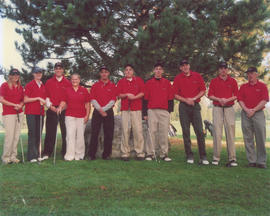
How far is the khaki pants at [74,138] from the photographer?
5.36 metres

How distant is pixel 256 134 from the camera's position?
16.8ft

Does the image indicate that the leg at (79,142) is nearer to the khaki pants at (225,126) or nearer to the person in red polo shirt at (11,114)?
the person in red polo shirt at (11,114)

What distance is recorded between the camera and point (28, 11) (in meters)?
7.57

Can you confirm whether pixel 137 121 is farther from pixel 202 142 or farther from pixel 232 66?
pixel 232 66

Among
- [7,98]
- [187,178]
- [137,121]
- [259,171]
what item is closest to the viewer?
[187,178]

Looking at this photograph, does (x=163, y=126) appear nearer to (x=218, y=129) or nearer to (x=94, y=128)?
(x=218, y=129)

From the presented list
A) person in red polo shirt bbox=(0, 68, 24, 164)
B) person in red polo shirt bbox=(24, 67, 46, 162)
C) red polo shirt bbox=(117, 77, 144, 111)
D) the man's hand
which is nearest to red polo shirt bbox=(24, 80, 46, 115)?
person in red polo shirt bbox=(24, 67, 46, 162)

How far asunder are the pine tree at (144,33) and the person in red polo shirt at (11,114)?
1851 millimetres

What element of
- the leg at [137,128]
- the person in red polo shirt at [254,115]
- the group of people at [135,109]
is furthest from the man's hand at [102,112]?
the person in red polo shirt at [254,115]

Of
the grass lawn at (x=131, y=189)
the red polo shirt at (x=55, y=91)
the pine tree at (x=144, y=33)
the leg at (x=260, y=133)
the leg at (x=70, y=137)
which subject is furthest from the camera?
the pine tree at (x=144, y=33)

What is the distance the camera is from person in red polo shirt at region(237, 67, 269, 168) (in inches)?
199

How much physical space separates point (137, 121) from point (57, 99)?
1609mm

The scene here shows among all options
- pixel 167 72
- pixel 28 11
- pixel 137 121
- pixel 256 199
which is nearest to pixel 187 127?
pixel 137 121

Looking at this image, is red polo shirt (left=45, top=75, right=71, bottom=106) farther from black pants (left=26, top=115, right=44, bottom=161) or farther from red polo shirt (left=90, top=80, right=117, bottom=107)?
red polo shirt (left=90, top=80, right=117, bottom=107)
